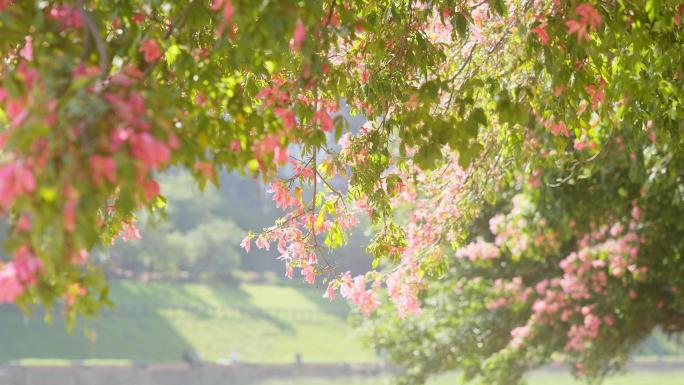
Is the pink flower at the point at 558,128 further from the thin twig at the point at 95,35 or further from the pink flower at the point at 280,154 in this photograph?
the thin twig at the point at 95,35

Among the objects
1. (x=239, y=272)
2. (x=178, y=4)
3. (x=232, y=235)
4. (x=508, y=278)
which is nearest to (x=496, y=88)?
(x=178, y=4)

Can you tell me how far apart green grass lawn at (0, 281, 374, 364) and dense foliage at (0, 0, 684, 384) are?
31.5 metres

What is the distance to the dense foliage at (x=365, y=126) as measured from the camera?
3283 millimetres

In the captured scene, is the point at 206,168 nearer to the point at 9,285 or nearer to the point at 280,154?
the point at 280,154

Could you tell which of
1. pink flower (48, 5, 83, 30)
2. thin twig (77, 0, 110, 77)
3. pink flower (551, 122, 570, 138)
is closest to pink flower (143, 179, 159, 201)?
thin twig (77, 0, 110, 77)

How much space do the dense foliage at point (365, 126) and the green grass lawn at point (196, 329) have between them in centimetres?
3151

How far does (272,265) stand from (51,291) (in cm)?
7057

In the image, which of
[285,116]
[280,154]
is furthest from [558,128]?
[280,154]

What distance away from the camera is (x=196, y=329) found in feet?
177

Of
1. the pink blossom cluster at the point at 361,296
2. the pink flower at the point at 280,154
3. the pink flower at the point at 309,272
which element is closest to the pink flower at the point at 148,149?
the pink flower at the point at 280,154

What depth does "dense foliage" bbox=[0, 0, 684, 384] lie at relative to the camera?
3.28 metres

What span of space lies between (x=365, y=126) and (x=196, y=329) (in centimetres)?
4798

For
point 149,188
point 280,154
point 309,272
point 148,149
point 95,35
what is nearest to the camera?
point 148,149

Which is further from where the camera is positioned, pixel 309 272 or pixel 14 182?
pixel 309 272
